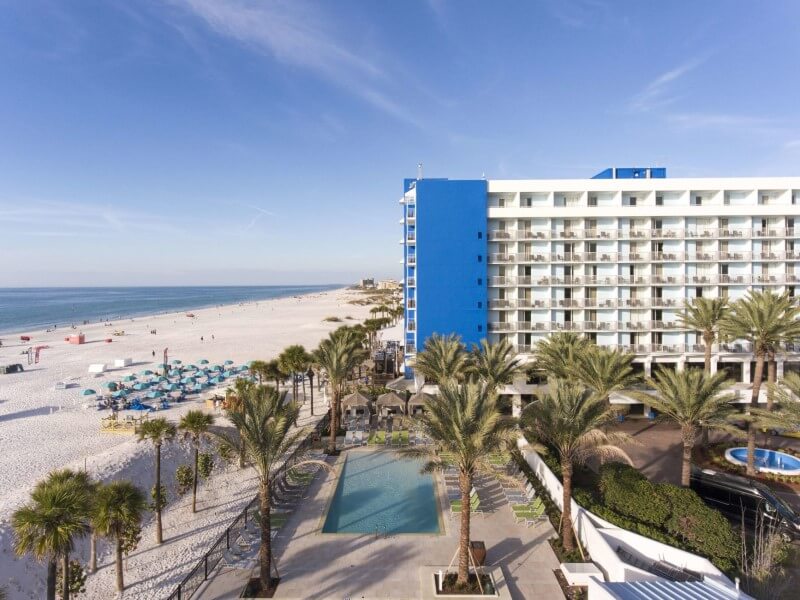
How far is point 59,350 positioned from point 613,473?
68640 millimetres

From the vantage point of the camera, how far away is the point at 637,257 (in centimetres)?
3306

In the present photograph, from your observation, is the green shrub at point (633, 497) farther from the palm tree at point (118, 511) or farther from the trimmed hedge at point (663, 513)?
the palm tree at point (118, 511)

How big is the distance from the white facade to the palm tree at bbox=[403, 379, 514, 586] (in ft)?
67.0

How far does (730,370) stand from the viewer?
33344 mm

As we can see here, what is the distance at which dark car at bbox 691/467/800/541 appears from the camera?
49.9 feet

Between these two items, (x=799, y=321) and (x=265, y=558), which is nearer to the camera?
(x=265, y=558)

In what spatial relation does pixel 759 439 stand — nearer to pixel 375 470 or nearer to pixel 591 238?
pixel 591 238

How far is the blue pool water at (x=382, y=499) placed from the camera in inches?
655

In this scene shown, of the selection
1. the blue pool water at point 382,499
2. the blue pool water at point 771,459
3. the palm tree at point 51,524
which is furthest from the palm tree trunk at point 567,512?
the palm tree at point 51,524

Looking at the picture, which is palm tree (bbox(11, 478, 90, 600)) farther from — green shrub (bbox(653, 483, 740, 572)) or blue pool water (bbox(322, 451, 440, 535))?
green shrub (bbox(653, 483, 740, 572))

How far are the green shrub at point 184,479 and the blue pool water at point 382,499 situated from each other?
672 cm

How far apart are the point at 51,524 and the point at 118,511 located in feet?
8.56

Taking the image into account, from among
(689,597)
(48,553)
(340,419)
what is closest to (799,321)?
(689,597)

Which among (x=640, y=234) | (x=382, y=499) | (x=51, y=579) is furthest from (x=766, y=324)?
(x=51, y=579)
